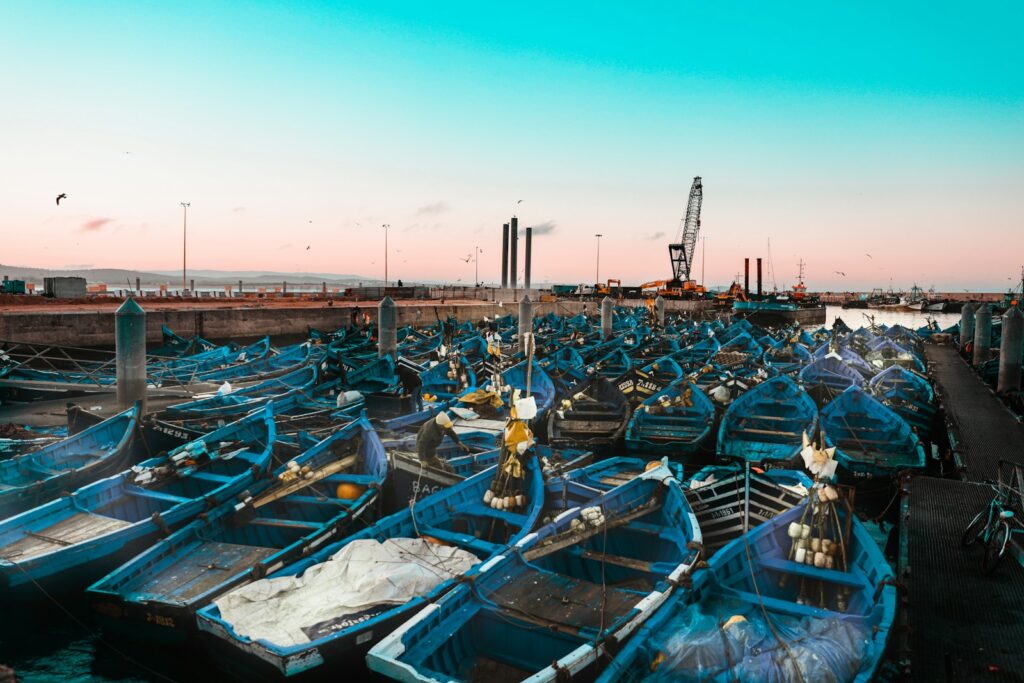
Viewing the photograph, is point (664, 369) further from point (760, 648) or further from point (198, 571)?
point (198, 571)

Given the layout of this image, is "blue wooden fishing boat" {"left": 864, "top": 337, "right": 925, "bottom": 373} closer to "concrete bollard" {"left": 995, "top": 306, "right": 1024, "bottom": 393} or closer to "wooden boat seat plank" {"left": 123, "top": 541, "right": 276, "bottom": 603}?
"concrete bollard" {"left": 995, "top": 306, "right": 1024, "bottom": 393}

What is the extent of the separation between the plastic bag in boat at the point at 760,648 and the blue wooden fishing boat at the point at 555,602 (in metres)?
0.59

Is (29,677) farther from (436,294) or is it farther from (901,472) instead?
(436,294)

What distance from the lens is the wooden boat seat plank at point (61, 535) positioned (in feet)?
34.5

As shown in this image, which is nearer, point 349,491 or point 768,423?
point 349,491

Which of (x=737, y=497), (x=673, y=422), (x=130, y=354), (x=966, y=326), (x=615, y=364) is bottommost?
(x=737, y=497)

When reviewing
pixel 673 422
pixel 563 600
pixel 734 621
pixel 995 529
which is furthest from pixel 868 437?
pixel 563 600

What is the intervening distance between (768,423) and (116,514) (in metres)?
18.7

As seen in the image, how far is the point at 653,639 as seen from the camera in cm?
813

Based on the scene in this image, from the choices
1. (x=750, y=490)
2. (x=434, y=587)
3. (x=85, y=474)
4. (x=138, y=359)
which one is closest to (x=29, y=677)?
(x=85, y=474)

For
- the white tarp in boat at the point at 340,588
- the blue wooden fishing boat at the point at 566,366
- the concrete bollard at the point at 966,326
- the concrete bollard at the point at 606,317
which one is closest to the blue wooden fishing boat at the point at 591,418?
the blue wooden fishing boat at the point at 566,366

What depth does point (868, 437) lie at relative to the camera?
1914 cm

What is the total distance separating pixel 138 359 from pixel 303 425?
292 inches

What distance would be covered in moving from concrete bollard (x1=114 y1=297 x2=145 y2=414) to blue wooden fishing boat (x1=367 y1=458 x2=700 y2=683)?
1864 centimetres
